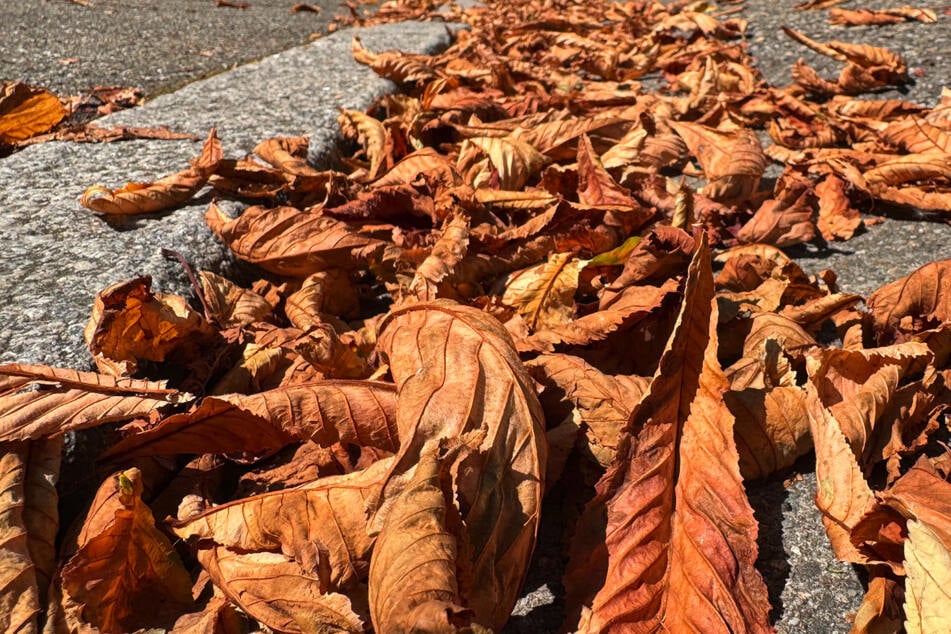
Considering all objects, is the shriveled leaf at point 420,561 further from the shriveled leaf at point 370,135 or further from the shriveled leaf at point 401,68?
the shriveled leaf at point 401,68

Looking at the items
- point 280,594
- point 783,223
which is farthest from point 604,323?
point 783,223

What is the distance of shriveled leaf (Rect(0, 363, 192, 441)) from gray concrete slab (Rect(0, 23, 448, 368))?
0.52 feet

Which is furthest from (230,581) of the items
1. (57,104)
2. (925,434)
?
(57,104)

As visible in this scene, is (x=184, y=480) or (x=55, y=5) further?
(x=55, y=5)

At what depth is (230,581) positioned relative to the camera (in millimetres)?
1065

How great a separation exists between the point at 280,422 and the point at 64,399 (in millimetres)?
364

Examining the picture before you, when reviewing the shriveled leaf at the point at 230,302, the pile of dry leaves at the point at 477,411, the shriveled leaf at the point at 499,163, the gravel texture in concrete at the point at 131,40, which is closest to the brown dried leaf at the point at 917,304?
the pile of dry leaves at the point at 477,411

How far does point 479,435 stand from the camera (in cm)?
102

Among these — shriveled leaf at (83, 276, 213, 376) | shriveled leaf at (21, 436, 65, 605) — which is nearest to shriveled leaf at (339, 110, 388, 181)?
shriveled leaf at (83, 276, 213, 376)

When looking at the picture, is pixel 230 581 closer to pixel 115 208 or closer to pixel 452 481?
pixel 452 481

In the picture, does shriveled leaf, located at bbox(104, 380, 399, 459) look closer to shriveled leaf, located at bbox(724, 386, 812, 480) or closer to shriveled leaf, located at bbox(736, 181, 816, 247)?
shriveled leaf, located at bbox(724, 386, 812, 480)

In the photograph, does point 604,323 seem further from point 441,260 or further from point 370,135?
point 370,135

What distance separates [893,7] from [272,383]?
4063mm

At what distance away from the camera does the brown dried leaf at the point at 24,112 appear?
244cm
